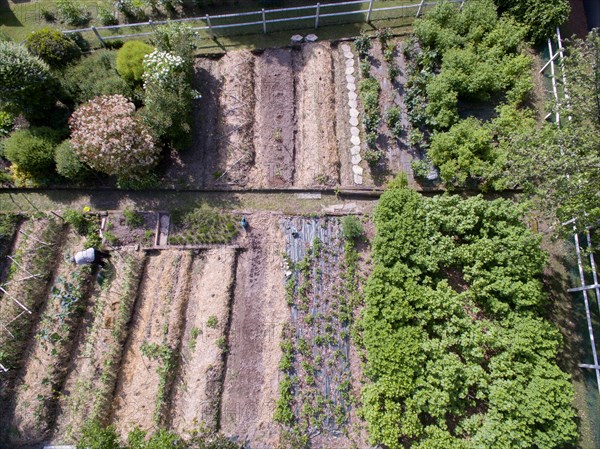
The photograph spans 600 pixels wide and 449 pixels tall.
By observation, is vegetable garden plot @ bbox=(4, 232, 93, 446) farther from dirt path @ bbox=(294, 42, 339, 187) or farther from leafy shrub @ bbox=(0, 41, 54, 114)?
dirt path @ bbox=(294, 42, 339, 187)

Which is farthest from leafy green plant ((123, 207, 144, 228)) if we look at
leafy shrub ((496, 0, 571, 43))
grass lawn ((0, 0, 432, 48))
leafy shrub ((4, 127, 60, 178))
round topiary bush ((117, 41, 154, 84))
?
leafy shrub ((496, 0, 571, 43))

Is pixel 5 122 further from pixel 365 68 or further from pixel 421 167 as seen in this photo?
pixel 421 167

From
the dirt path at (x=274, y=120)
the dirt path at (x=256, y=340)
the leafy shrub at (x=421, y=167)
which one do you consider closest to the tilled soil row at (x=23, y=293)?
the dirt path at (x=256, y=340)

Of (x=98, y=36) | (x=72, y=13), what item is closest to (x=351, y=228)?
(x=98, y=36)

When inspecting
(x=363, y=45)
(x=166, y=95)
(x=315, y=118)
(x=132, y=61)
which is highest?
(x=363, y=45)

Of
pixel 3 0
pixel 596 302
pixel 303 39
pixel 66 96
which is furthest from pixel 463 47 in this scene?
pixel 3 0

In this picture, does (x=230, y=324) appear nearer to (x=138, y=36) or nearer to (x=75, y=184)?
(x=75, y=184)
